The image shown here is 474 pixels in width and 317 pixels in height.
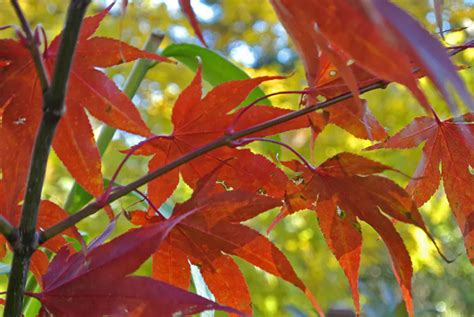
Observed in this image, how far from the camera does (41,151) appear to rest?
0.88ft

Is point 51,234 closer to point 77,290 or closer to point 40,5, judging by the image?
point 77,290

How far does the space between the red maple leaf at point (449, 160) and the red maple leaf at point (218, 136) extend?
Answer: 0.07m

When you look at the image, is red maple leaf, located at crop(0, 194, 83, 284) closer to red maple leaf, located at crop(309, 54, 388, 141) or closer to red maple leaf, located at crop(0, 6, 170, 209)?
red maple leaf, located at crop(0, 6, 170, 209)

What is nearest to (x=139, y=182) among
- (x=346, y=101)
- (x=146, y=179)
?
(x=146, y=179)

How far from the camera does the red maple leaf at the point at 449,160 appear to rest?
0.39 meters

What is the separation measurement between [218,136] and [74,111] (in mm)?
83

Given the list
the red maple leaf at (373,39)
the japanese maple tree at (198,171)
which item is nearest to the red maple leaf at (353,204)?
the japanese maple tree at (198,171)

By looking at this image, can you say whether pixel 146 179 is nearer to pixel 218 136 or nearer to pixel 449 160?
pixel 218 136

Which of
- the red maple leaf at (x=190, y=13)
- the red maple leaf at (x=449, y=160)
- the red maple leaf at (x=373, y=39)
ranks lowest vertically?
the red maple leaf at (x=449, y=160)

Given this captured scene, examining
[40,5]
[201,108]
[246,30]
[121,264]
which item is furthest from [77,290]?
[246,30]

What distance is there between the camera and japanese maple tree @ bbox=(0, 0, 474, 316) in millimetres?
253

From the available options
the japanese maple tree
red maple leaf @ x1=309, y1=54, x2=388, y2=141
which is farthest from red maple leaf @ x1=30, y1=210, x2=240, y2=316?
red maple leaf @ x1=309, y1=54, x2=388, y2=141

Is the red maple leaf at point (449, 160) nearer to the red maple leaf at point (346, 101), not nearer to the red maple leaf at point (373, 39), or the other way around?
the red maple leaf at point (346, 101)

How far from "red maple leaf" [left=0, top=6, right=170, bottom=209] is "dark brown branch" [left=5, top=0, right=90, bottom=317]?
4 cm
